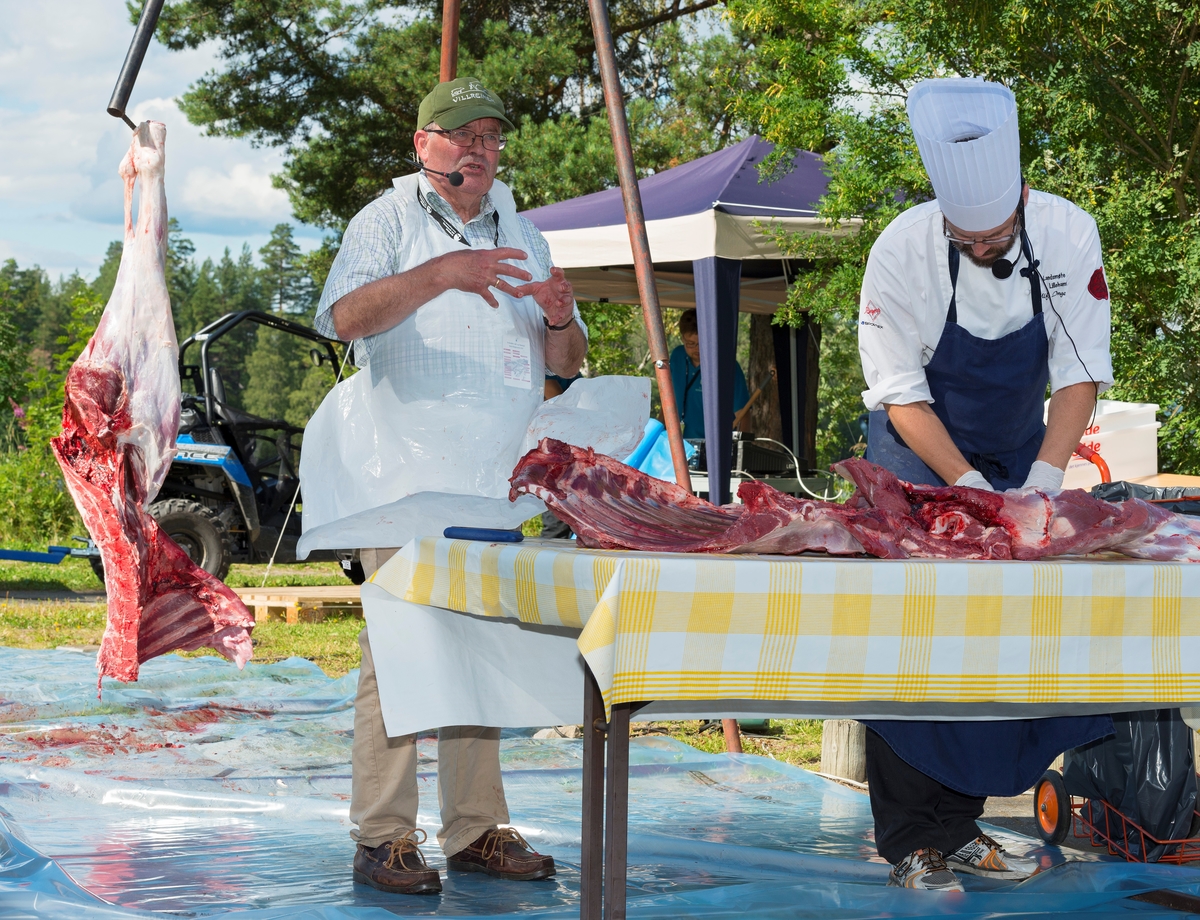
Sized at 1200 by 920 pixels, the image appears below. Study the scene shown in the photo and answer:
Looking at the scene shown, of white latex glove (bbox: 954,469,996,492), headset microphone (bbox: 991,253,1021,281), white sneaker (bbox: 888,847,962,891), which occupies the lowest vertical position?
white sneaker (bbox: 888,847,962,891)

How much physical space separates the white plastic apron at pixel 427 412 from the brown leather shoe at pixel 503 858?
0.83m

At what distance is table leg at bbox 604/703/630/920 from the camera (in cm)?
172

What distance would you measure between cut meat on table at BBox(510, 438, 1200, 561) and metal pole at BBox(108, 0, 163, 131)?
4.78 feet

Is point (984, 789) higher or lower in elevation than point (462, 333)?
lower

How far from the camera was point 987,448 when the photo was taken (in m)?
3.03

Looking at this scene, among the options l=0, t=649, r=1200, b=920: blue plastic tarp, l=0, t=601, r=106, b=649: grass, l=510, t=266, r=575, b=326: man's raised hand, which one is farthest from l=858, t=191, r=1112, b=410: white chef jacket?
l=0, t=601, r=106, b=649: grass

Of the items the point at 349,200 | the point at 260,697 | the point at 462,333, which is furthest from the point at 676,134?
the point at 462,333

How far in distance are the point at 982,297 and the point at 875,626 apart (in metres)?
1.49

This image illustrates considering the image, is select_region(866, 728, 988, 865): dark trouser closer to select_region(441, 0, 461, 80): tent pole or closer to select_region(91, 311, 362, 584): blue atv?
select_region(441, 0, 461, 80): tent pole

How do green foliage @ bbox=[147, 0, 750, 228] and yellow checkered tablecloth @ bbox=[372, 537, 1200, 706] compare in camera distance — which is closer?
yellow checkered tablecloth @ bbox=[372, 537, 1200, 706]

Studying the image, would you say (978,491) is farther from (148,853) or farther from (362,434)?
(148,853)

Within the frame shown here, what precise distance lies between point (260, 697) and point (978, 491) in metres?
3.76

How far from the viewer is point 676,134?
16281 mm

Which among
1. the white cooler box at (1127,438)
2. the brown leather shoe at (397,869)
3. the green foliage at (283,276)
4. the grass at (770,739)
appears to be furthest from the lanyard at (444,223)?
the green foliage at (283,276)
